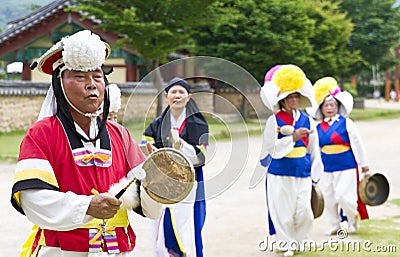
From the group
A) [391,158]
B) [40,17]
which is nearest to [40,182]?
[391,158]

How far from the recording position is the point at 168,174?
324 centimetres

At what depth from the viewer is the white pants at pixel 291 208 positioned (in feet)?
24.1

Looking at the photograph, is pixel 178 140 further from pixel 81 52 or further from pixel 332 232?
pixel 332 232

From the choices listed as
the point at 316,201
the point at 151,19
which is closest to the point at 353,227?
the point at 316,201

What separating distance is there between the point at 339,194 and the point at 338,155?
1.59 ft

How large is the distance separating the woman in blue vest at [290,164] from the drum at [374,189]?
1.36 meters

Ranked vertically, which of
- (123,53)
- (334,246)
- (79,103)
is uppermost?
(123,53)

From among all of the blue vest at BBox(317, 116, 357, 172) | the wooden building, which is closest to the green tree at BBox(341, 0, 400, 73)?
the wooden building

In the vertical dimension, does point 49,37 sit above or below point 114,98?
above

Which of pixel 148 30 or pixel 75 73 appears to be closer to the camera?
pixel 75 73

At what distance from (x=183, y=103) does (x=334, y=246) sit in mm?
2505

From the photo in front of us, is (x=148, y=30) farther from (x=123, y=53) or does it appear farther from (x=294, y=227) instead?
(x=294, y=227)

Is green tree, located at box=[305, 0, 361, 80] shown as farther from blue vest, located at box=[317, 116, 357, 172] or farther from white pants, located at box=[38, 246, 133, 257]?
white pants, located at box=[38, 246, 133, 257]

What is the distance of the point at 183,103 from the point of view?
6.35 metres
